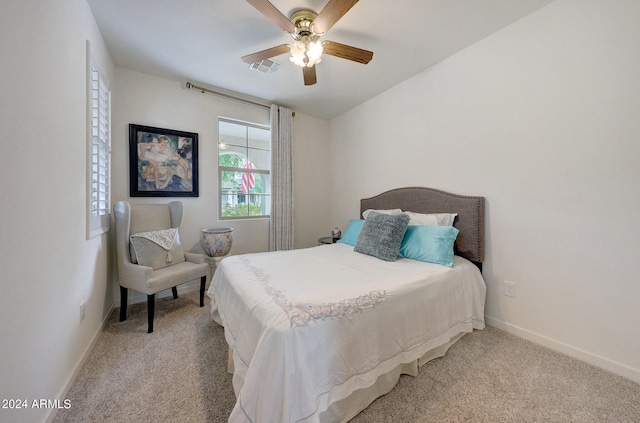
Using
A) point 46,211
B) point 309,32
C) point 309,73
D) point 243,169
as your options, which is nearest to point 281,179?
point 243,169

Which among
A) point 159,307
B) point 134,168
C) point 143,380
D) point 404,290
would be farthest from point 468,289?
point 134,168

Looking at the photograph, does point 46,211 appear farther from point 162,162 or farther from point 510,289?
point 510,289

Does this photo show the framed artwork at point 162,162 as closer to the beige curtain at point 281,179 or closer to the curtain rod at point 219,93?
the curtain rod at point 219,93

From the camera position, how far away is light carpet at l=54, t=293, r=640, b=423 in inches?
51.0

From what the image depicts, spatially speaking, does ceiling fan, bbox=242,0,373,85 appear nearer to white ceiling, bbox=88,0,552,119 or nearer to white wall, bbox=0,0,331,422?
white ceiling, bbox=88,0,552,119

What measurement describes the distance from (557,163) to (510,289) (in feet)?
3.70

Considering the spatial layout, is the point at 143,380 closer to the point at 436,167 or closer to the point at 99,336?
the point at 99,336

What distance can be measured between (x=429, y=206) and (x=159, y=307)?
3.23 m

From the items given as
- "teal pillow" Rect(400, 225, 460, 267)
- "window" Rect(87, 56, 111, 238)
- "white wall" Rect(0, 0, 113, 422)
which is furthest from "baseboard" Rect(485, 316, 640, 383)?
"window" Rect(87, 56, 111, 238)

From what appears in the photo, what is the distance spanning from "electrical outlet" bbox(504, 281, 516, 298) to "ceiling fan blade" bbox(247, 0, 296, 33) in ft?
9.35

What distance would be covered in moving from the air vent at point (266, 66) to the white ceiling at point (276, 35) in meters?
0.07

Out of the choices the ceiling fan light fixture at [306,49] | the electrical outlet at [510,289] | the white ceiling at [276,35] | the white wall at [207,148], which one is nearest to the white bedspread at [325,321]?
the electrical outlet at [510,289]

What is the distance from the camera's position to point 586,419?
4.17 ft

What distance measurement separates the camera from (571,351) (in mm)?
1792
